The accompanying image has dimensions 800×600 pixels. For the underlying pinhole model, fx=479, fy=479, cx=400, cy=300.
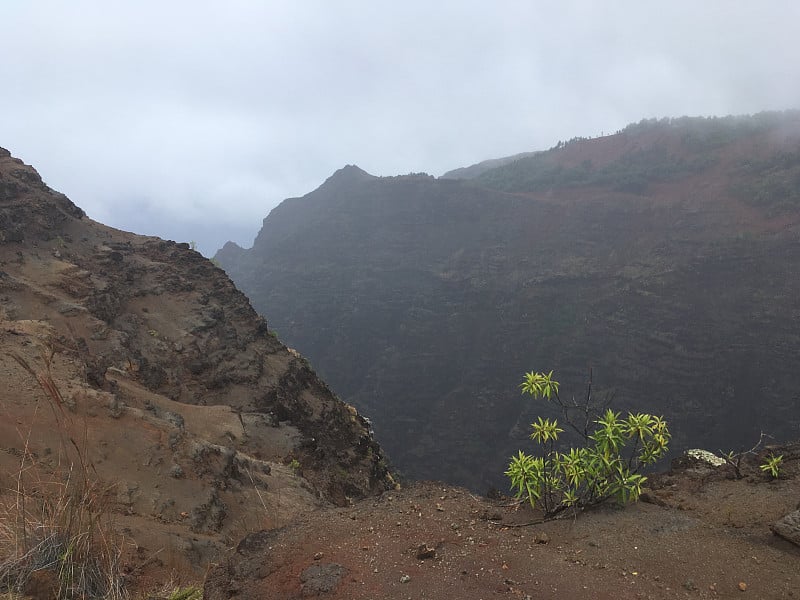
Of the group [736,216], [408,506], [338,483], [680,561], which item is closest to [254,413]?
[338,483]

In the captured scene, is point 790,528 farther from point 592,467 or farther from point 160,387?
point 160,387

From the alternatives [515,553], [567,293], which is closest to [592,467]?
[515,553]

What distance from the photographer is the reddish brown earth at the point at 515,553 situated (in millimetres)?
3412

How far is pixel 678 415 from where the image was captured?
35812mm

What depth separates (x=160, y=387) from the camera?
14164 mm

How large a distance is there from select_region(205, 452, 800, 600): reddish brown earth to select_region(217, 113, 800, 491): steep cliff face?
36.3 metres

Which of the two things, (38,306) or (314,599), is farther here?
(38,306)

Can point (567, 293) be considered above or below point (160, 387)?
above

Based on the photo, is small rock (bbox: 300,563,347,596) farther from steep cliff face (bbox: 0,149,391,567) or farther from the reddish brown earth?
steep cliff face (bbox: 0,149,391,567)

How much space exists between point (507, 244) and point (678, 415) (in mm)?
26163

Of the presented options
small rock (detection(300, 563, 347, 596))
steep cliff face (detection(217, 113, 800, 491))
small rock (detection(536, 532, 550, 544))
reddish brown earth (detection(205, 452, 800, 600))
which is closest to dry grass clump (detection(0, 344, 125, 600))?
reddish brown earth (detection(205, 452, 800, 600))

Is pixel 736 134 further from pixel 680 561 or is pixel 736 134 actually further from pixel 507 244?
pixel 680 561

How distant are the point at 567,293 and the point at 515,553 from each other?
151ft

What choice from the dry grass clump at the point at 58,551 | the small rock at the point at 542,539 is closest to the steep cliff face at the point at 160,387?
the dry grass clump at the point at 58,551
